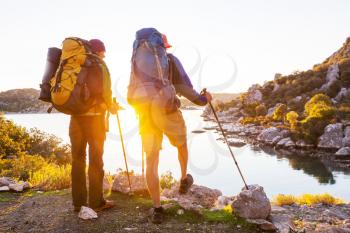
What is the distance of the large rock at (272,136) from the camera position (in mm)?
47056

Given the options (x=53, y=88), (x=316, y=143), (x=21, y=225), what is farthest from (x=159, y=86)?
(x=316, y=143)

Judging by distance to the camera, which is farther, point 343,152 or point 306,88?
point 306,88

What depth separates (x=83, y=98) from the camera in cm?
475

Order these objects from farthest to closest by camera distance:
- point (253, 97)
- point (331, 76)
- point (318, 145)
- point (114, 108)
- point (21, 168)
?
point (253, 97), point (331, 76), point (318, 145), point (21, 168), point (114, 108)

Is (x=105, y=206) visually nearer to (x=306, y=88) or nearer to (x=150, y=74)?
(x=150, y=74)

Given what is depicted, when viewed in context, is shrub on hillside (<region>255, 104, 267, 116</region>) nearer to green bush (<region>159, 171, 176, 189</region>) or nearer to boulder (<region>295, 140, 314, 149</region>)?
boulder (<region>295, 140, 314, 149</region>)

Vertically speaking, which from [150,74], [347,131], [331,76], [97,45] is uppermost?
[331,76]

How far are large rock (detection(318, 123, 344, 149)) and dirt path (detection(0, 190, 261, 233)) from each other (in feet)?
127

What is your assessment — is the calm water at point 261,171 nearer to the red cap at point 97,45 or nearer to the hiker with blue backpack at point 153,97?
the red cap at point 97,45

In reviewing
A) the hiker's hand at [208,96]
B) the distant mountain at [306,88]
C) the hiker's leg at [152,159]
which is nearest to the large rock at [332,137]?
the distant mountain at [306,88]

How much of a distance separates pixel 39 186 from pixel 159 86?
14.9ft

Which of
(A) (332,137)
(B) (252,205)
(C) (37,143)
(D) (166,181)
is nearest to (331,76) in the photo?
(A) (332,137)

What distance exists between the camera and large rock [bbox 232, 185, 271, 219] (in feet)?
16.5

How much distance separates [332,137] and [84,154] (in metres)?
40.9
